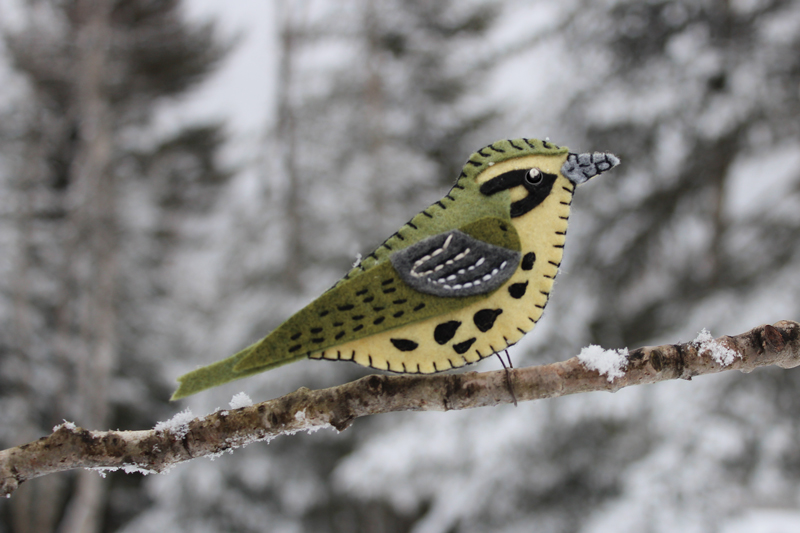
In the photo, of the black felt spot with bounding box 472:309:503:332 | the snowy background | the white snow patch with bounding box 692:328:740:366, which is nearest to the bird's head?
the black felt spot with bounding box 472:309:503:332

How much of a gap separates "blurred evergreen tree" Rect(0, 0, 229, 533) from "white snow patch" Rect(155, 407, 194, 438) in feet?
11.9

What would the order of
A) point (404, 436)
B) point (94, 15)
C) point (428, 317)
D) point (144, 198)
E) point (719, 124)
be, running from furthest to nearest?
point (144, 198) → point (94, 15) → point (404, 436) → point (719, 124) → point (428, 317)

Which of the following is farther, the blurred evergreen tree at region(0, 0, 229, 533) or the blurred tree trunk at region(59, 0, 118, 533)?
the blurred evergreen tree at region(0, 0, 229, 533)

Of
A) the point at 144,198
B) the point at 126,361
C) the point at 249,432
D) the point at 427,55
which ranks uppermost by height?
the point at 144,198

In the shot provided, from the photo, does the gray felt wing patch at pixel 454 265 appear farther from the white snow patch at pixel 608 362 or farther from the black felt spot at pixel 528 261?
the white snow patch at pixel 608 362

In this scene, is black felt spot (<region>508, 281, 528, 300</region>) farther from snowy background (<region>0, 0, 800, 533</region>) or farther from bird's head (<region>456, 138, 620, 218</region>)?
snowy background (<region>0, 0, 800, 533</region>)

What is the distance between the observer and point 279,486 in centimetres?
425

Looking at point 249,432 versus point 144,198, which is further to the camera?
point 144,198

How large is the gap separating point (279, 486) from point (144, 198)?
3.22 m

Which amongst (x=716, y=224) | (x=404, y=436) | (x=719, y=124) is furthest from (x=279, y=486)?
(x=719, y=124)

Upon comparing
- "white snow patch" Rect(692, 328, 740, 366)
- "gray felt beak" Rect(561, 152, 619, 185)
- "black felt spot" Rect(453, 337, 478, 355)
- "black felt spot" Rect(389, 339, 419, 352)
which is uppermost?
"gray felt beak" Rect(561, 152, 619, 185)

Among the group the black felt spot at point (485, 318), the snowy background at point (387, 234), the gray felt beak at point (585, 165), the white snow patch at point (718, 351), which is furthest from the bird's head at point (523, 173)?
the snowy background at point (387, 234)

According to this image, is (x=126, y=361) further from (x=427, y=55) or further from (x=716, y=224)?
(x=716, y=224)

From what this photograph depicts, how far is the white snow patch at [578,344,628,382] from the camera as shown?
59 cm
